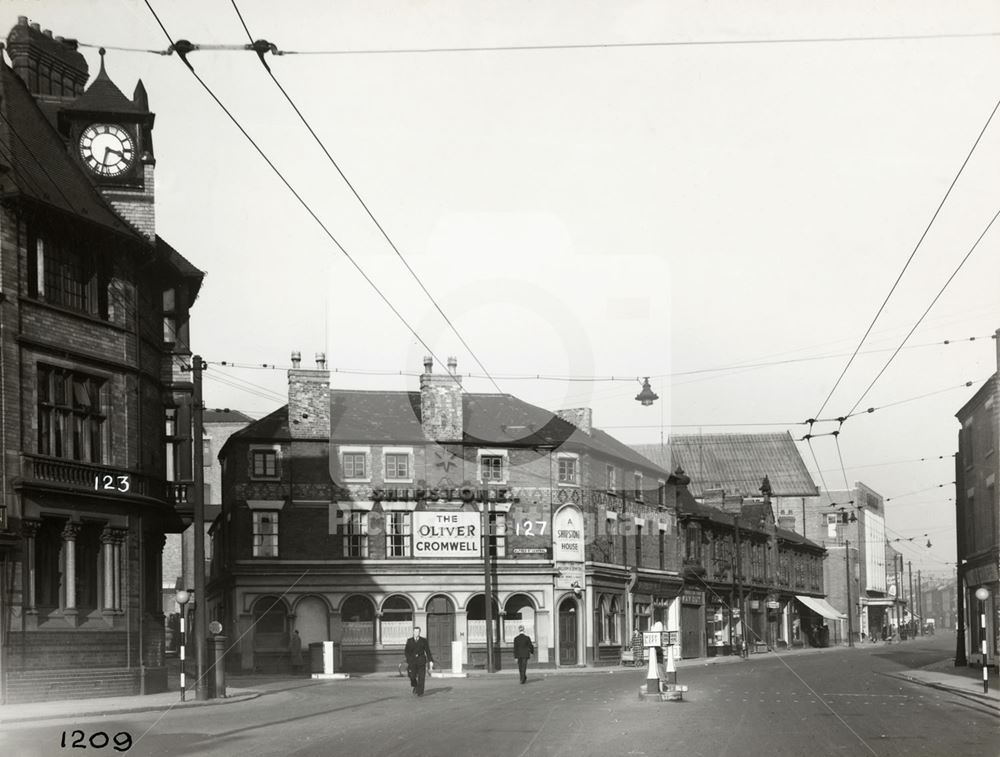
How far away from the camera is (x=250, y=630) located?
163 feet

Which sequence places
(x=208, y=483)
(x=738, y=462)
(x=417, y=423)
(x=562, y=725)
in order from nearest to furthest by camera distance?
(x=562, y=725) < (x=417, y=423) < (x=208, y=483) < (x=738, y=462)

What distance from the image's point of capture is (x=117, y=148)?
3459 cm

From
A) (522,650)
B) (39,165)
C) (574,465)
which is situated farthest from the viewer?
(574,465)

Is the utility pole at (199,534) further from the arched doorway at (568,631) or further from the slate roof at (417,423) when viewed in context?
the arched doorway at (568,631)

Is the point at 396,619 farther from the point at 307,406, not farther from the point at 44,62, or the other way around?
the point at 44,62

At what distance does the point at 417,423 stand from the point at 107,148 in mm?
21822

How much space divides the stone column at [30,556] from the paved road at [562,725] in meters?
Answer: 5.79

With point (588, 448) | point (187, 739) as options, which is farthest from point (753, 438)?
point (187, 739)

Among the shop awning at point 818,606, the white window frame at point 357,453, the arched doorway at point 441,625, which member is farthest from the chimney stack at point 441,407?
the shop awning at point 818,606

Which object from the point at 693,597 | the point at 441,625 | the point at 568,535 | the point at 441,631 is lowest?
the point at 693,597

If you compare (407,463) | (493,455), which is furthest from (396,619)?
(493,455)

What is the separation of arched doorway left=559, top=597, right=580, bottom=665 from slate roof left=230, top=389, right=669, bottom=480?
6.75 meters

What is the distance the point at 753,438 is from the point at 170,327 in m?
75.2

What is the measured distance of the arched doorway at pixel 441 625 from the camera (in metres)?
52.0
